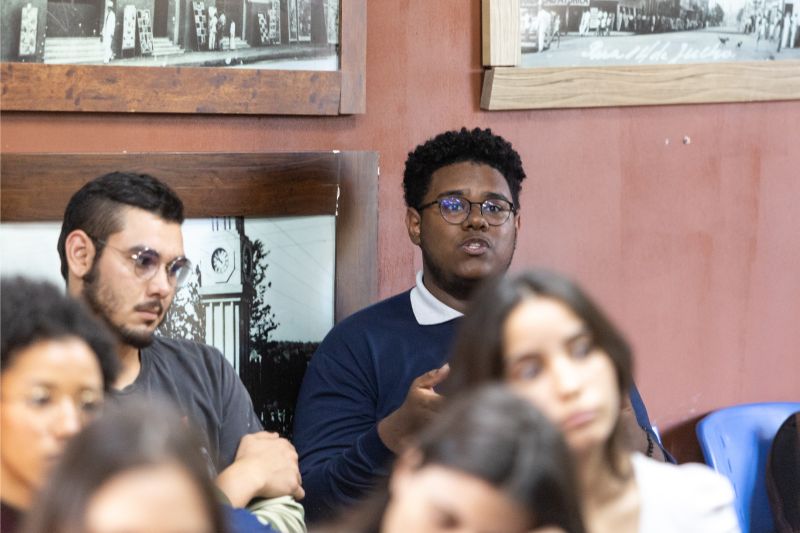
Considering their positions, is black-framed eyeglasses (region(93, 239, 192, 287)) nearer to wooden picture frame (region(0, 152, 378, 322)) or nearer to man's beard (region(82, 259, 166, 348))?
man's beard (region(82, 259, 166, 348))

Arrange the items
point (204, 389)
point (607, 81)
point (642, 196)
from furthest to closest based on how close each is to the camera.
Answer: point (642, 196)
point (607, 81)
point (204, 389)

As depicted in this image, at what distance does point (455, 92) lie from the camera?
222 centimetres

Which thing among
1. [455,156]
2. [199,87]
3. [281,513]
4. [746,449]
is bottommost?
[746,449]

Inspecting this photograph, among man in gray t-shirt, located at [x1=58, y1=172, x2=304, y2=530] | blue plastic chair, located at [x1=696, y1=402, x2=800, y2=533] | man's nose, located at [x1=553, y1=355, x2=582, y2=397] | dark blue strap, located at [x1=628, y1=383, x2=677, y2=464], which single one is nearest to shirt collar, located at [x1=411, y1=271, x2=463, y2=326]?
dark blue strap, located at [x1=628, y1=383, x2=677, y2=464]

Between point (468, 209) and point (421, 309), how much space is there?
0.65 feet

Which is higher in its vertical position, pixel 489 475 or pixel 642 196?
pixel 642 196

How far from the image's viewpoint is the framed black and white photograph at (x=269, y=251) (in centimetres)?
193

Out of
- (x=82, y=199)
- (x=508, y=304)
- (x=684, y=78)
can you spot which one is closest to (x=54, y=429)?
(x=508, y=304)

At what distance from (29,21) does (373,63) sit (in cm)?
66

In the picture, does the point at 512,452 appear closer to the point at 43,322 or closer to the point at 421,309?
the point at 43,322

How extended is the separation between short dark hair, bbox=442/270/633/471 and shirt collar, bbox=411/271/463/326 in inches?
39.0

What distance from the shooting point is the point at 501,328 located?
3.22 feet

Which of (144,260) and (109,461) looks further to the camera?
(144,260)

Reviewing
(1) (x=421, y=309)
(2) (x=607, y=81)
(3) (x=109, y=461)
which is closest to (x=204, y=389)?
(1) (x=421, y=309)
